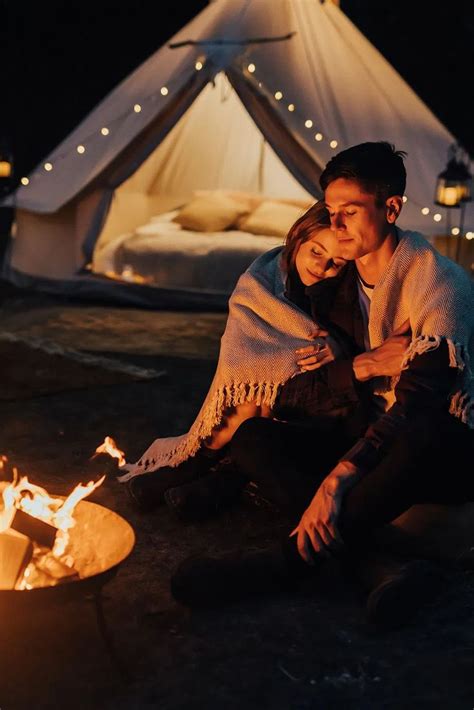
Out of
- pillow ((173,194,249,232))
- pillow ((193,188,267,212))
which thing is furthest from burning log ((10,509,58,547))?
pillow ((193,188,267,212))

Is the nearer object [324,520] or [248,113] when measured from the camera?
[324,520]

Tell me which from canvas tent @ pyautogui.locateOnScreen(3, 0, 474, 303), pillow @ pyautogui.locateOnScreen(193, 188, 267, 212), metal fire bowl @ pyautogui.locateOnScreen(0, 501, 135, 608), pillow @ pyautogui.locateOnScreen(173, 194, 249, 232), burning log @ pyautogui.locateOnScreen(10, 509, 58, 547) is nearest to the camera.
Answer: metal fire bowl @ pyautogui.locateOnScreen(0, 501, 135, 608)

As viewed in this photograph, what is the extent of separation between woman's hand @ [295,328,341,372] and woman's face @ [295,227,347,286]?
0.17m

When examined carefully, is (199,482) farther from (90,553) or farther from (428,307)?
(428,307)

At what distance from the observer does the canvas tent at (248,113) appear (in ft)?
23.0

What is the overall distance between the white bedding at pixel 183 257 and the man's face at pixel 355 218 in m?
4.07

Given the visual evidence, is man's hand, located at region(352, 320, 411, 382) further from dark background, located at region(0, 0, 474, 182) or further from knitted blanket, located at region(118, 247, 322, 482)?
dark background, located at region(0, 0, 474, 182)

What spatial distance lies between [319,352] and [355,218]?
0.42 m

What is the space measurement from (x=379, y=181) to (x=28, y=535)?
1278 millimetres

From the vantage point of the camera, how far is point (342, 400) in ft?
10.0

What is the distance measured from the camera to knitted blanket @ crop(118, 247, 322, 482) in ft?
10.3

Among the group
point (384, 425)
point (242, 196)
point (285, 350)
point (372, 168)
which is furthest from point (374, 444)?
point (242, 196)

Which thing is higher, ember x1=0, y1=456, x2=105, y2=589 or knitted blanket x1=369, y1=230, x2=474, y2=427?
knitted blanket x1=369, y1=230, x2=474, y2=427

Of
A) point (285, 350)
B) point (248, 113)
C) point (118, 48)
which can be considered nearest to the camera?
point (285, 350)
